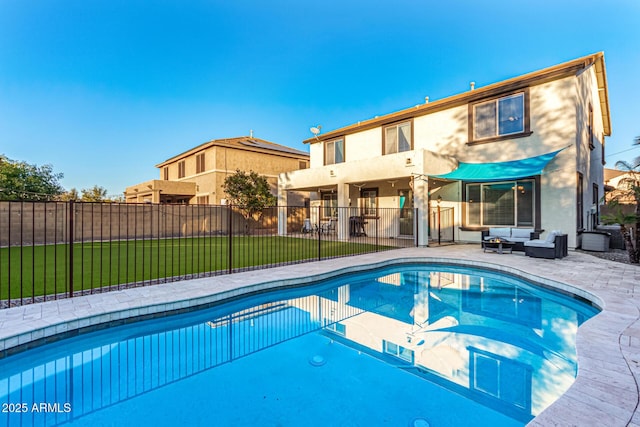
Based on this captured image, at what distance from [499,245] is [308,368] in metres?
10.7

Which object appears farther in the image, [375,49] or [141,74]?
[375,49]

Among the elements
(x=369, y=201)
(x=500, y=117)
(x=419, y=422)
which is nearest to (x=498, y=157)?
(x=500, y=117)

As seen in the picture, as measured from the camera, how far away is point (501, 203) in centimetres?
1394

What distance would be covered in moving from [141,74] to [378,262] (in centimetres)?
1625

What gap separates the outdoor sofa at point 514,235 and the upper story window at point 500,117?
4.35m

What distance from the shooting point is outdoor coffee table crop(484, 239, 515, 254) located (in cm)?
1192

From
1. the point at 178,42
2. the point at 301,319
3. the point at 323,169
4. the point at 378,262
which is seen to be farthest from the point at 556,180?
the point at 178,42

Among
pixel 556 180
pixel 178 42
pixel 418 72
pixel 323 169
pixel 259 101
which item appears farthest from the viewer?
pixel 259 101

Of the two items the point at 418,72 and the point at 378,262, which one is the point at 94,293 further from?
the point at 418,72

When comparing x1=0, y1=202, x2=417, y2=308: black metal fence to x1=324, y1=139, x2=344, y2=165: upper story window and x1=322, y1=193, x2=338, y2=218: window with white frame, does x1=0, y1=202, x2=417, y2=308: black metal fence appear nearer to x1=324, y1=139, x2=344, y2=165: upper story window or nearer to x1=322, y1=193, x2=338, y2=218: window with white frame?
x1=322, y1=193, x2=338, y2=218: window with white frame

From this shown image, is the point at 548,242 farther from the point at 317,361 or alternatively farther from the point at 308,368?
the point at 308,368

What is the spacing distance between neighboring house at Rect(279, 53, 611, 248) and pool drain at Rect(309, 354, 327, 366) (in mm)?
7628

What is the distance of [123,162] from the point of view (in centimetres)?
2600

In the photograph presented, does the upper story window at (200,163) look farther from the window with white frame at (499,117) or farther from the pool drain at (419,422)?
the pool drain at (419,422)
